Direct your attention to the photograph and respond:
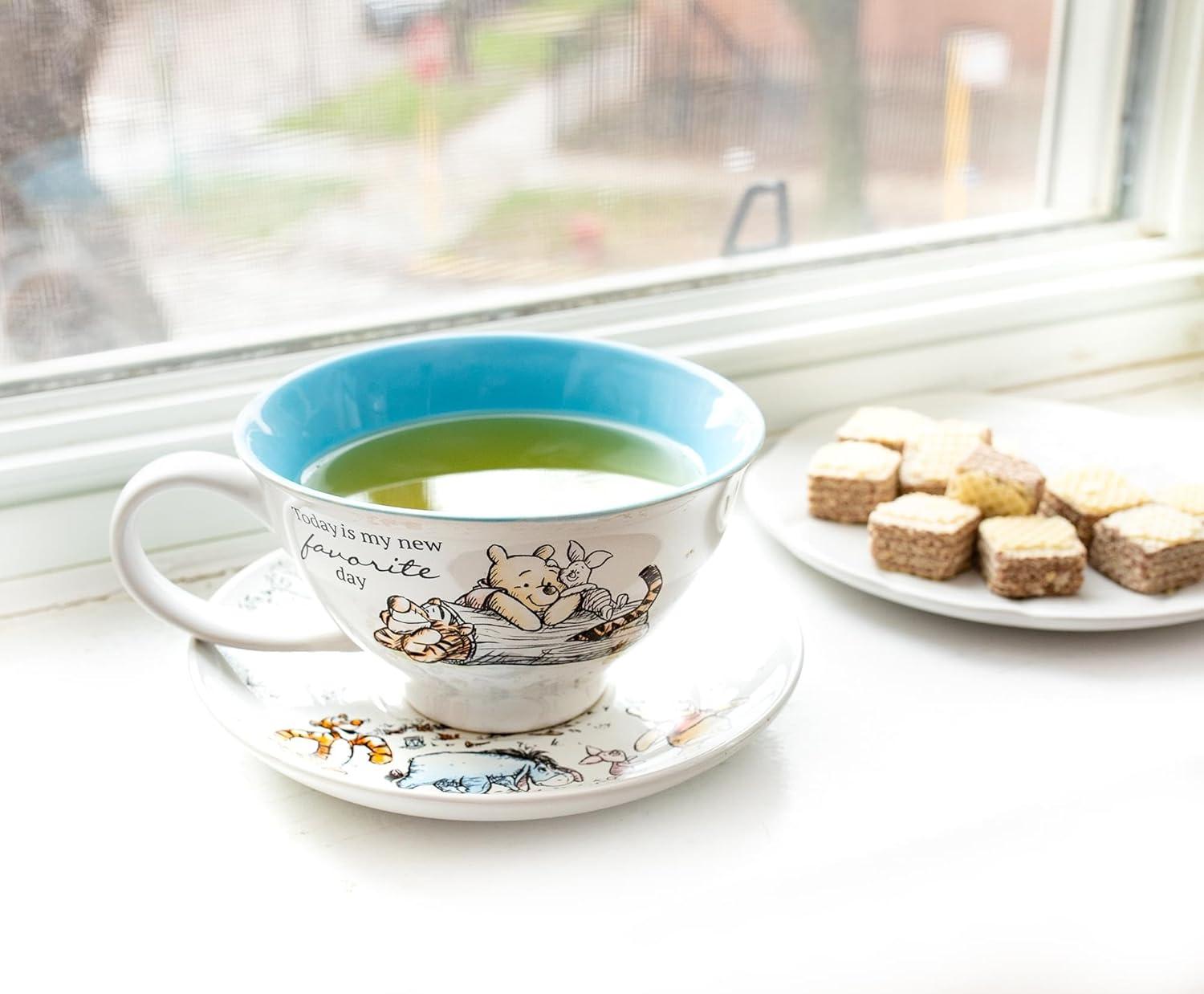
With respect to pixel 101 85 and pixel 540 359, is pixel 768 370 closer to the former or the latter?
pixel 540 359

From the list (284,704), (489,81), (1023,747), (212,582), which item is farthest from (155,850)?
(489,81)

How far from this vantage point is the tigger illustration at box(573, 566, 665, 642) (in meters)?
0.48

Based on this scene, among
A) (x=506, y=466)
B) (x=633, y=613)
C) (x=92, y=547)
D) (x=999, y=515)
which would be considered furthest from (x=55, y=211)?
(x=999, y=515)

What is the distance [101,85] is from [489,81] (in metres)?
0.21

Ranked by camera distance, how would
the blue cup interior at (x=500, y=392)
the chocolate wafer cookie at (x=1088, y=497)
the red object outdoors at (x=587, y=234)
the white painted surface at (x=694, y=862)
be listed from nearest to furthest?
the white painted surface at (x=694, y=862)
the blue cup interior at (x=500, y=392)
the chocolate wafer cookie at (x=1088, y=497)
the red object outdoors at (x=587, y=234)

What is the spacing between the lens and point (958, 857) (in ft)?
1.62

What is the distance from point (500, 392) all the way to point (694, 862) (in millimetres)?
234

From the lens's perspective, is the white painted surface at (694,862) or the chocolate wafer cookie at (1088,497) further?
the chocolate wafer cookie at (1088,497)

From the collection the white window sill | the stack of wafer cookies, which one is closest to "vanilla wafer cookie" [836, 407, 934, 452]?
the stack of wafer cookies

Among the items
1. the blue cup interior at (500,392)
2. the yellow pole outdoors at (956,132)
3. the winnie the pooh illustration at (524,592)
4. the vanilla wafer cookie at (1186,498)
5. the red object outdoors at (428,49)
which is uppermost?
the red object outdoors at (428,49)

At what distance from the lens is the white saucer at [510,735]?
476 millimetres

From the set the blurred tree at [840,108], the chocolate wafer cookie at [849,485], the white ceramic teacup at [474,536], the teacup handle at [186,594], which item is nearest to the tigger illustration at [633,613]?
the white ceramic teacup at [474,536]

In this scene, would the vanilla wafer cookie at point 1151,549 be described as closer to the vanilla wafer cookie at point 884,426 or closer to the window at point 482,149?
the vanilla wafer cookie at point 884,426

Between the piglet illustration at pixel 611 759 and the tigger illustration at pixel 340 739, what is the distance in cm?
8
